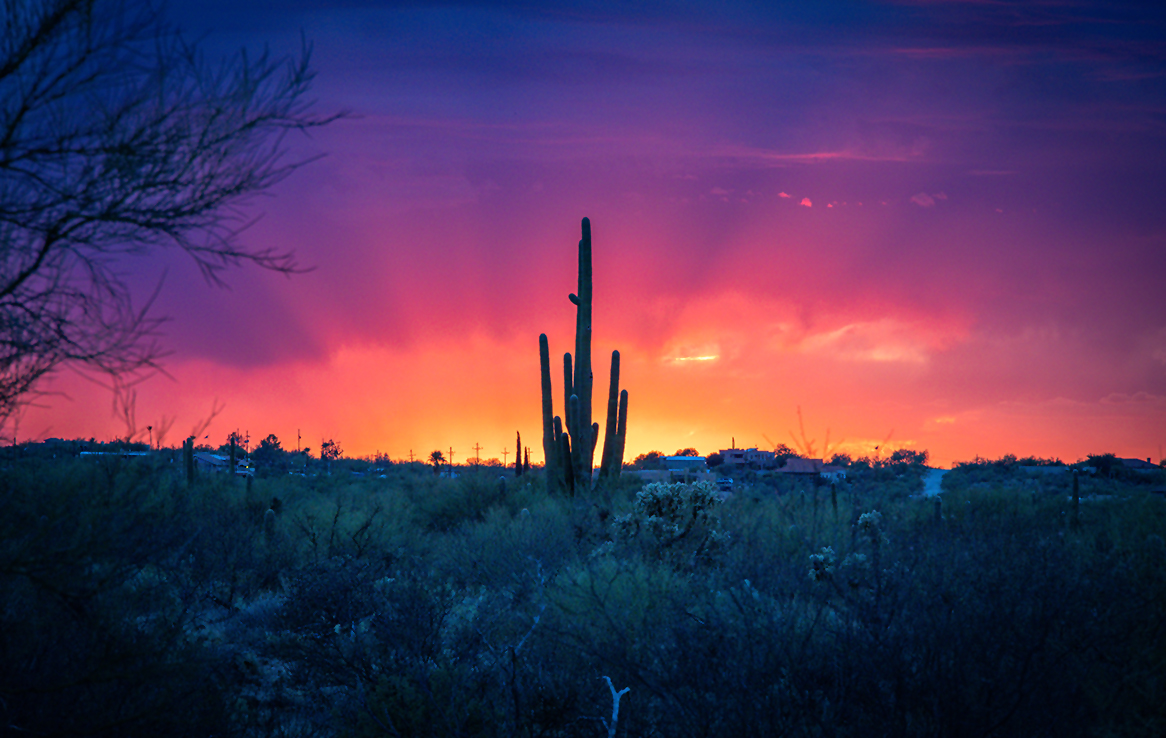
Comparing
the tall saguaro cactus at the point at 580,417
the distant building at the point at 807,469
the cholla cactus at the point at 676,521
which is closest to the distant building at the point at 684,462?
the distant building at the point at 807,469

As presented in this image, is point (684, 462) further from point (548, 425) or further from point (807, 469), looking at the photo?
point (548, 425)

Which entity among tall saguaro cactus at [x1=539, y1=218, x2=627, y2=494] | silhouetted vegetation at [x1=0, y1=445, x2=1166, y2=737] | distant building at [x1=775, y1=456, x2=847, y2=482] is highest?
tall saguaro cactus at [x1=539, y1=218, x2=627, y2=494]

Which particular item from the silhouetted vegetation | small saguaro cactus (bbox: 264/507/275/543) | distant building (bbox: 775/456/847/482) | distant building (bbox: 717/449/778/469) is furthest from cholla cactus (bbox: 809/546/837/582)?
distant building (bbox: 717/449/778/469)

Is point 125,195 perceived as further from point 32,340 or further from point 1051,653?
point 1051,653

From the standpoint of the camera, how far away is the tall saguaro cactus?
20.5 metres

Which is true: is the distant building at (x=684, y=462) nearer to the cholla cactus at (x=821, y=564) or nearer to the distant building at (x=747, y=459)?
the distant building at (x=747, y=459)

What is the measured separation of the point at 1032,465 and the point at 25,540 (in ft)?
156

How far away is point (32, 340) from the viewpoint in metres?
4.87

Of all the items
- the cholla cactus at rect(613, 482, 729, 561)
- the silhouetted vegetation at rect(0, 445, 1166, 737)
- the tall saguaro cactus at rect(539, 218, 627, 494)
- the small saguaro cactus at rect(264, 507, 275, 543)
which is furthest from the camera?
the tall saguaro cactus at rect(539, 218, 627, 494)

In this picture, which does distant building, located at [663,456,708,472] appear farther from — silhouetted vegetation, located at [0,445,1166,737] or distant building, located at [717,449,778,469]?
silhouetted vegetation, located at [0,445,1166,737]

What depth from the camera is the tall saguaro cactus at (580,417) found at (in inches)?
809

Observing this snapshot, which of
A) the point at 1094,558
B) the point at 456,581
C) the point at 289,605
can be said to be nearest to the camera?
the point at 1094,558

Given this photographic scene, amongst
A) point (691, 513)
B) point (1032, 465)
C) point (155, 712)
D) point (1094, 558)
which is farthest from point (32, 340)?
point (1032, 465)

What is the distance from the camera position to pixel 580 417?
20.7 m
